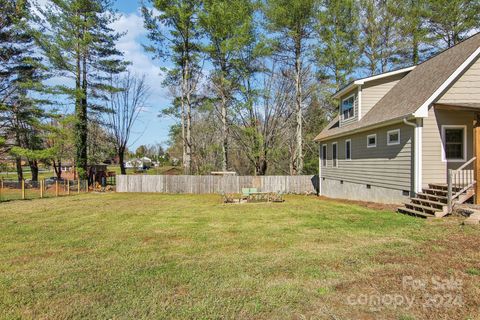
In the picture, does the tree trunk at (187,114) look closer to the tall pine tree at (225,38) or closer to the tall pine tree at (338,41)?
the tall pine tree at (225,38)

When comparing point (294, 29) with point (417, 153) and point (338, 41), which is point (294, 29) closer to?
point (338, 41)

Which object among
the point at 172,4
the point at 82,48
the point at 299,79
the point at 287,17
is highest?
the point at 172,4

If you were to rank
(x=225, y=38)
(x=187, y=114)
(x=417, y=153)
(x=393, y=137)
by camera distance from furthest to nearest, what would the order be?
(x=187, y=114) → (x=225, y=38) → (x=393, y=137) → (x=417, y=153)

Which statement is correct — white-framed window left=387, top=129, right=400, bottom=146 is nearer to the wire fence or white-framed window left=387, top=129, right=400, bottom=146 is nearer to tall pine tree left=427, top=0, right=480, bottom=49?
tall pine tree left=427, top=0, right=480, bottom=49

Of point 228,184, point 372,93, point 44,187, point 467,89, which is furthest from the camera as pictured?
point 44,187

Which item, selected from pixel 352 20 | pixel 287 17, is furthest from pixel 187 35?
pixel 352 20

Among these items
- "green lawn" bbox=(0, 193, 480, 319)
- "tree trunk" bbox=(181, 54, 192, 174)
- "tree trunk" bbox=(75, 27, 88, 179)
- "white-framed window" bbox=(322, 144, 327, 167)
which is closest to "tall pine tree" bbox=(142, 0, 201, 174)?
"tree trunk" bbox=(181, 54, 192, 174)

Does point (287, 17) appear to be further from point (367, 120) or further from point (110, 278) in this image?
point (110, 278)

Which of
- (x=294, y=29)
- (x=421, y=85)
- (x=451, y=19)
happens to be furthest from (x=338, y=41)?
(x=421, y=85)

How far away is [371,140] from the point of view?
12945 mm

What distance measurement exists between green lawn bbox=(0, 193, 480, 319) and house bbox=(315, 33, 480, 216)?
204 centimetres

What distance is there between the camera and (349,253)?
510 cm

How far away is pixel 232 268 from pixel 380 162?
391 inches

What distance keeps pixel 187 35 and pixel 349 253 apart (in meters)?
20.7
